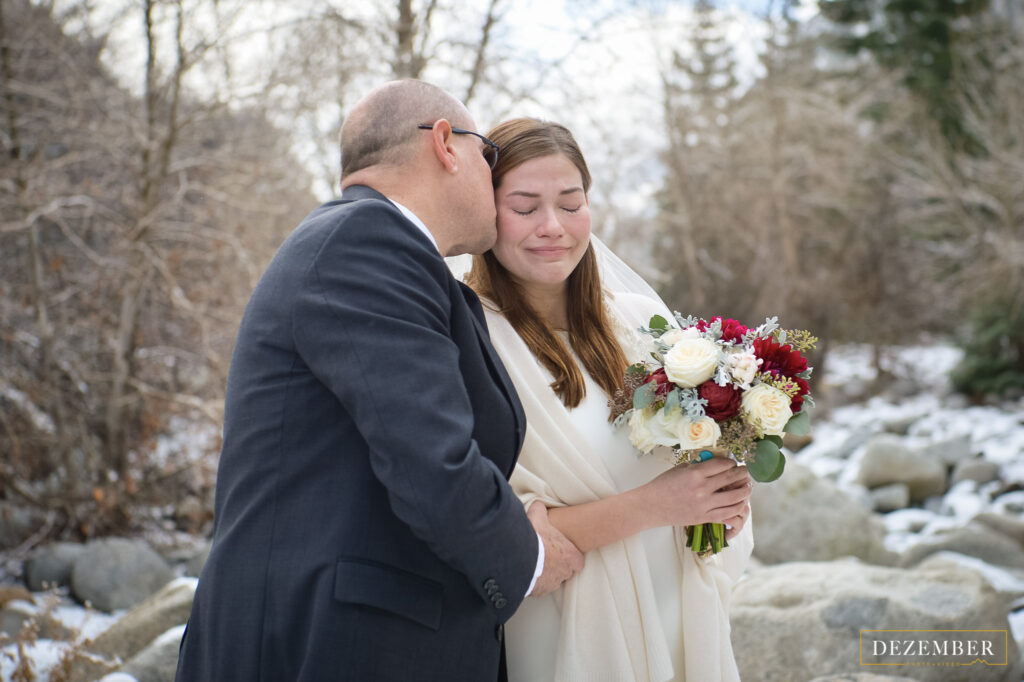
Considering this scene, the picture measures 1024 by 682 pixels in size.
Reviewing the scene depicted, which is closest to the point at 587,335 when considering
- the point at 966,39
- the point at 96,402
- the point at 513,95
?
the point at 513,95

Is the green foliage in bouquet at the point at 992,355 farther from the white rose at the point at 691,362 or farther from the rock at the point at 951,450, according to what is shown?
the white rose at the point at 691,362

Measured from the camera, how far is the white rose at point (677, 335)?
7.63 ft

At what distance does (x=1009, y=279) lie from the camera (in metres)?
11.5

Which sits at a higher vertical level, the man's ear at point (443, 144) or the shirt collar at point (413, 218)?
the man's ear at point (443, 144)

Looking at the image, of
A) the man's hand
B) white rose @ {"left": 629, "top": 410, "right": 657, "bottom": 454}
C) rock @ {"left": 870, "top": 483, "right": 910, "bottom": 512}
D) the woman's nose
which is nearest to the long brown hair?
the woman's nose

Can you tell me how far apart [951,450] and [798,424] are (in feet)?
29.3

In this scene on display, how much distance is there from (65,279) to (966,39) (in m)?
15.1

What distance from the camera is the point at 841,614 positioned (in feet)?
12.9

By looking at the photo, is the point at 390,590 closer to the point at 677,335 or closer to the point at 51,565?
the point at 677,335

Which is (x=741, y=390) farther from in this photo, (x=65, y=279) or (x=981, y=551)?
(x=65, y=279)

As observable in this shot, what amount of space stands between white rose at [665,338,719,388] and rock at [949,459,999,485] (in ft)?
26.7

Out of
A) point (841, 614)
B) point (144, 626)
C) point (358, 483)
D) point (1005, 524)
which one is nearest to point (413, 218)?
point (358, 483)

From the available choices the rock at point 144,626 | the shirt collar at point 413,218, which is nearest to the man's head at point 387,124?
the shirt collar at point 413,218

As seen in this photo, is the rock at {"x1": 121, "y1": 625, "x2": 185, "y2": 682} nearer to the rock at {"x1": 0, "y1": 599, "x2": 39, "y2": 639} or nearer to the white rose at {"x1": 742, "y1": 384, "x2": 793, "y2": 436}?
the rock at {"x1": 0, "y1": 599, "x2": 39, "y2": 639}
